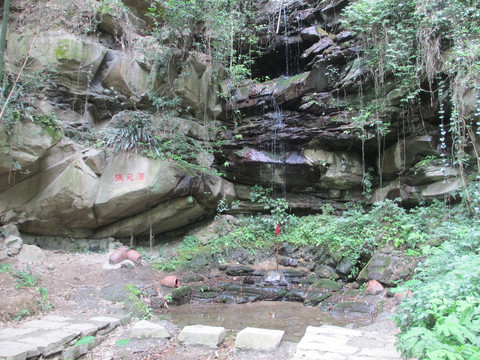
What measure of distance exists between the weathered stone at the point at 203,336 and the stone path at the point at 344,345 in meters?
1.02

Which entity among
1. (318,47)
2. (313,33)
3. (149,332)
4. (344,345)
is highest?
(313,33)

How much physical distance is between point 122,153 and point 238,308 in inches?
189

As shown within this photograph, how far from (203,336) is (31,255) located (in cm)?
477

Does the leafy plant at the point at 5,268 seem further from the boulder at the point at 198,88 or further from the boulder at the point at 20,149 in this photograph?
the boulder at the point at 198,88

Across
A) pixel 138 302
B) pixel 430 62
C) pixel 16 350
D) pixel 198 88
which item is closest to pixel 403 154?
pixel 430 62

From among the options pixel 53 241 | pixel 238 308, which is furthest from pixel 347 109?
pixel 53 241

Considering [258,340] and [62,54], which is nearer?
[258,340]

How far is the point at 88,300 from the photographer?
17.0 feet

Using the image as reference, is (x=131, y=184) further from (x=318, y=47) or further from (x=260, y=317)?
(x=318, y=47)

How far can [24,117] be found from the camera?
6.46 metres

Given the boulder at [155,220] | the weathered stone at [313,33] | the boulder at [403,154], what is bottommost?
the boulder at [155,220]

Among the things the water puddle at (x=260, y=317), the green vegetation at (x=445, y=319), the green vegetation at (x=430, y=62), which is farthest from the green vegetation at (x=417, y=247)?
the water puddle at (x=260, y=317)

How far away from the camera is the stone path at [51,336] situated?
306 centimetres

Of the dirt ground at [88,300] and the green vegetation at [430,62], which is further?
the green vegetation at [430,62]
